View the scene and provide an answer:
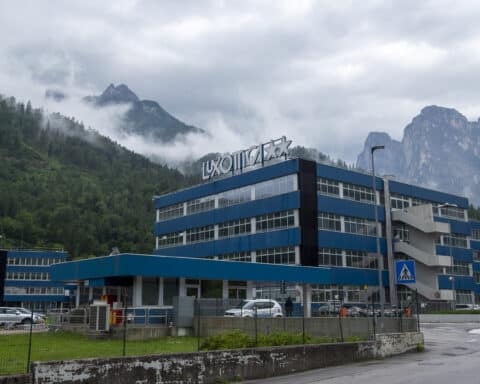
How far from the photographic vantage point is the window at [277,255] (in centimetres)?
5694

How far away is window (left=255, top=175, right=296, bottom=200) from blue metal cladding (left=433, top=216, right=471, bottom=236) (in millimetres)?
20815

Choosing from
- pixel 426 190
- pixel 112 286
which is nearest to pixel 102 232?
pixel 426 190

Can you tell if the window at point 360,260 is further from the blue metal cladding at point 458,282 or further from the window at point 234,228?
the window at point 234,228

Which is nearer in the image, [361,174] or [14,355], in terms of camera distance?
[14,355]

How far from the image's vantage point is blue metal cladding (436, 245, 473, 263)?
218 ft

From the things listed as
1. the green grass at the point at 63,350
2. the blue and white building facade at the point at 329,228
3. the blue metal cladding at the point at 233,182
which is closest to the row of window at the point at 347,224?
the blue and white building facade at the point at 329,228

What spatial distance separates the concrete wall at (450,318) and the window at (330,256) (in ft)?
30.7

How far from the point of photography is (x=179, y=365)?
51.2 ft

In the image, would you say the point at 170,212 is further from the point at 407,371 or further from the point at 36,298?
the point at 407,371

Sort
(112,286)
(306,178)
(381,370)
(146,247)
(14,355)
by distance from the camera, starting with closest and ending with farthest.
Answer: (381,370) < (14,355) < (112,286) < (306,178) < (146,247)

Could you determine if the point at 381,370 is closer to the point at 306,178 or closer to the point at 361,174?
the point at 306,178

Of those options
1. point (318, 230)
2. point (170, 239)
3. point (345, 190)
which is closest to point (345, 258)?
point (318, 230)

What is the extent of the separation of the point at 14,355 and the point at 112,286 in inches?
746

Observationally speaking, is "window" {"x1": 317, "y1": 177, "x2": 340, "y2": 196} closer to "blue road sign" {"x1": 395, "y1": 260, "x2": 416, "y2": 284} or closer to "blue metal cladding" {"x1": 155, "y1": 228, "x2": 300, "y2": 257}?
"blue metal cladding" {"x1": 155, "y1": 228, "x2": 300, "y2": 257}
